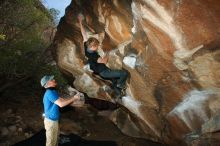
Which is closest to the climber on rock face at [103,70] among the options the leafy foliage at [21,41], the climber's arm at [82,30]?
the climber's arm at [82,30]

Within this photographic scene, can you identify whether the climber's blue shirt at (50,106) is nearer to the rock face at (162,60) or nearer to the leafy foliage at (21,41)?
the rock face at (162,60)

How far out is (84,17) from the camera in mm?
12852

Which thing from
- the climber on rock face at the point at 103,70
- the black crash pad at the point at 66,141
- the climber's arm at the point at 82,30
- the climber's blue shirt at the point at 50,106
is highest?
the climber's arm at the point at 82,30

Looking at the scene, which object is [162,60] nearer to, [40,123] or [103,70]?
[103,70]

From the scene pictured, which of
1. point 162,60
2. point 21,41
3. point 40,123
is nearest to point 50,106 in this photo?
point 162,60

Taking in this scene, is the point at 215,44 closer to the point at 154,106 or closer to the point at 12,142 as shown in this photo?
the point at 154,106

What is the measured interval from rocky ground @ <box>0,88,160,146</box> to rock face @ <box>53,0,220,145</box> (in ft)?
2.16

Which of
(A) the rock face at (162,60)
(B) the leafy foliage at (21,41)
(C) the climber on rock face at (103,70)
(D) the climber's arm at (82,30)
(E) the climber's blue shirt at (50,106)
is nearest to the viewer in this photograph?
(A) the rock face at (162,60)

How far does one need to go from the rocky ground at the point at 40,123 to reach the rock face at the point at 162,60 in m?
0.66

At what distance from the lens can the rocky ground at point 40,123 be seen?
12008 millimetres

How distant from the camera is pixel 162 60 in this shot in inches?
357

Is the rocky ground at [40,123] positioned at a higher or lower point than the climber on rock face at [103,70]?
lower

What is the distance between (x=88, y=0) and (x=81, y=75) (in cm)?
329

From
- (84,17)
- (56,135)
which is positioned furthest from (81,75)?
(56,135)
